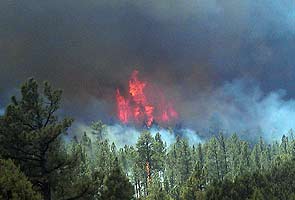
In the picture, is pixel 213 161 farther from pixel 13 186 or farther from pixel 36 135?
pixel 13 186

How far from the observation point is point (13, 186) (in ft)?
47.6

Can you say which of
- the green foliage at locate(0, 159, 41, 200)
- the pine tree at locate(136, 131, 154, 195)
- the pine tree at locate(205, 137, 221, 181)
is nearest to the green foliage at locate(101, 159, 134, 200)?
the green foliage at locate(0, 159, 41, 200)

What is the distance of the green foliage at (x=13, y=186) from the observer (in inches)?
564

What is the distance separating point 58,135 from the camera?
1866 centimetres

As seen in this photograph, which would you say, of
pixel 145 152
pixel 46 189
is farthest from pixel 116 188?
pixel 145 152

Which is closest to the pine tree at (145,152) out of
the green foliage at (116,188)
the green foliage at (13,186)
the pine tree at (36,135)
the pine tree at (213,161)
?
the pine tree at (213,161)

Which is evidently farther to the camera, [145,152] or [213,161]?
[213,161]

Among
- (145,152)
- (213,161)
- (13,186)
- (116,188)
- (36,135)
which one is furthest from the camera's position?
(213,161)

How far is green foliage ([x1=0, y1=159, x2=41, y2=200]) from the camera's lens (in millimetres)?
14328

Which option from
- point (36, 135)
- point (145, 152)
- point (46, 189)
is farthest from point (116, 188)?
point (145, 152)

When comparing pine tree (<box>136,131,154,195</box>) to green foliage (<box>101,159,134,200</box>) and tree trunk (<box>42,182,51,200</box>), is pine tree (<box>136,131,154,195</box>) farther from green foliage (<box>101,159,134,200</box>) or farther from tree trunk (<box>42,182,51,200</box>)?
tree trunk (<box>42,182,51,200</box>)

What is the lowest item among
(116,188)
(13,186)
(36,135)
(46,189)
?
(13,186)

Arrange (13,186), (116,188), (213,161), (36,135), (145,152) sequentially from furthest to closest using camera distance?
(213,161) → (145,152) → (116,188) → (36,135) → (13,186)

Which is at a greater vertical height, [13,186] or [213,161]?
[213,161]
